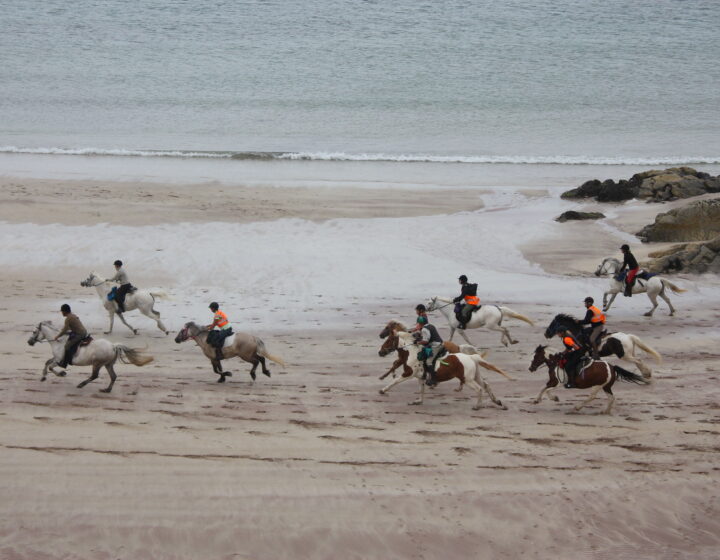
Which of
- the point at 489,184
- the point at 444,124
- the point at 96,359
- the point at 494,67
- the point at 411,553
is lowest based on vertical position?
the point at 411,553

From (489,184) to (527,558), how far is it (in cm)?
2912

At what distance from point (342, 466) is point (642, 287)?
434 inches

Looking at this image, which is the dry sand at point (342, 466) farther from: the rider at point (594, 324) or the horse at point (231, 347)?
the rider at point (594, 324)

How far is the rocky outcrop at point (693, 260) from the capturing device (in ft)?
73.8

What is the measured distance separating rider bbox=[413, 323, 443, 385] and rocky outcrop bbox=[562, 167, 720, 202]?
20.3 meters

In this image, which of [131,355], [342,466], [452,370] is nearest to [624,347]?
[452,370]

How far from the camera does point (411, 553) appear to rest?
31.2 ft

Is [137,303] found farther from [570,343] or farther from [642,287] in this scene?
[642,287]

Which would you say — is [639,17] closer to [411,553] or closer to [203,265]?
[203,265]

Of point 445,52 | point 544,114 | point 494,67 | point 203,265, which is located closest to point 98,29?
point 445,52

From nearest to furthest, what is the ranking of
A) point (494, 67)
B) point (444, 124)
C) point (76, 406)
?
point (76, 406)
point (444, 124)
point (494, 67)

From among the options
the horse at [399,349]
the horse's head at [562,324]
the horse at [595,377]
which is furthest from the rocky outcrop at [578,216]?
the horse at [595,377]

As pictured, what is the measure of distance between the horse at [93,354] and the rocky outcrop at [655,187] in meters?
22.9

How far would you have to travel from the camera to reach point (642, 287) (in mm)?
19297
